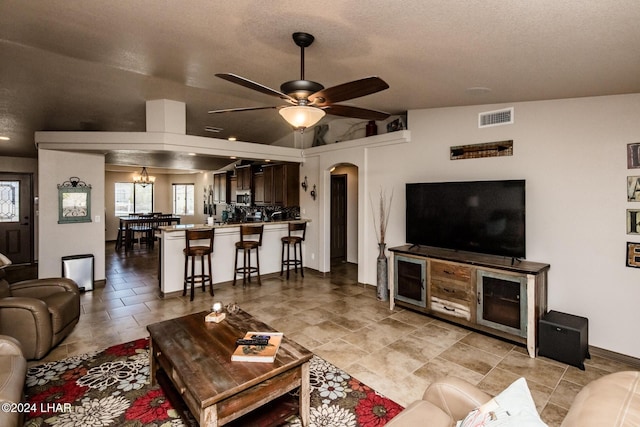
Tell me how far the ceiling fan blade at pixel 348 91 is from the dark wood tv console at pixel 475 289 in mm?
2496

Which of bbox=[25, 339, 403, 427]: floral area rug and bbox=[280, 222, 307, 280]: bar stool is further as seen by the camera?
bbox=[280, 222, 307, 280]: bar stool

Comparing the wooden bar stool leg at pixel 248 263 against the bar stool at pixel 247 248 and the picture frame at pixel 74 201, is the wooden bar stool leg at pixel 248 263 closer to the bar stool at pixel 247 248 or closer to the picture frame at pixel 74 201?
the bar stool at pixel 247 248

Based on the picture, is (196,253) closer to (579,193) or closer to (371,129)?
(371,129)

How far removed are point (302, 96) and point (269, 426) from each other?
2303 millimetres

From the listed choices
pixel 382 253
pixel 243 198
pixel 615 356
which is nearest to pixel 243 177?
pixel 243 198

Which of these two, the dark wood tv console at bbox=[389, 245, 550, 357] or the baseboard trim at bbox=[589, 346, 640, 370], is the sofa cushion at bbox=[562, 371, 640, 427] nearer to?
the dark wood tv console at bbox=[389, 245, 550, 357]

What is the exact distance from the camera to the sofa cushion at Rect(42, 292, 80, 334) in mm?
3225

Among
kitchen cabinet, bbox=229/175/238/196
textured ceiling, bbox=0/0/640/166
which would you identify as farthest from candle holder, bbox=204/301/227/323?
kitchen cabinet, bbox=229/175/238/196

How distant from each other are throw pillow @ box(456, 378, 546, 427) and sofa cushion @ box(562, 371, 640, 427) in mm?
129

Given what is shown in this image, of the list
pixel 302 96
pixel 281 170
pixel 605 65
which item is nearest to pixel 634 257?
pixel 605 65

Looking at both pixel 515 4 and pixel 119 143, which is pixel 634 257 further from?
pixel 119 143

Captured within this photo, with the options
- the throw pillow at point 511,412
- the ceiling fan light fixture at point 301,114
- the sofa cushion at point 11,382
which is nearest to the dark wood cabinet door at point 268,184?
the ceiling fan light fixture at point 301,114

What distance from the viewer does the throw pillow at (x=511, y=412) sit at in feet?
3.59

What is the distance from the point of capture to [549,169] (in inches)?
140
